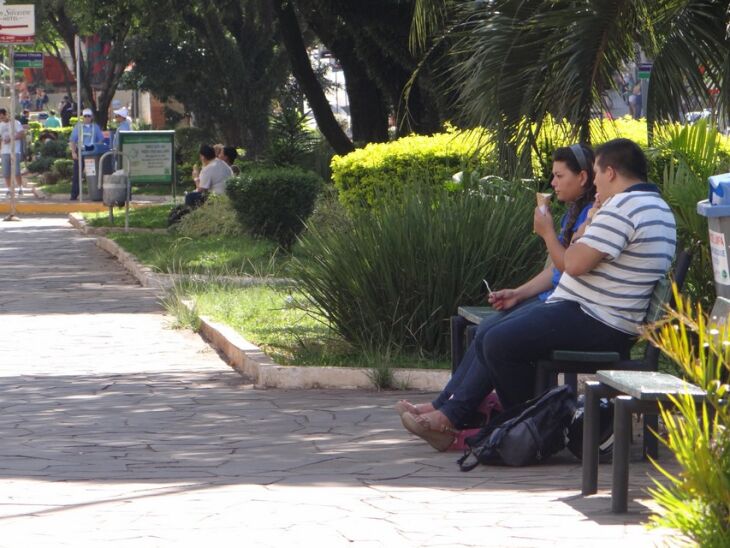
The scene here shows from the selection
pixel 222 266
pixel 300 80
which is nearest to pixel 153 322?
pixel 222 266

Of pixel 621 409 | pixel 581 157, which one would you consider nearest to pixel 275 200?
pixel 581 157

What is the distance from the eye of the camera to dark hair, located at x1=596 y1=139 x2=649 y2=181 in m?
6.82

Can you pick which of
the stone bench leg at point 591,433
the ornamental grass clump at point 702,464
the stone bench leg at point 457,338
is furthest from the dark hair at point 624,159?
the ornamental grass clump at point 702,464

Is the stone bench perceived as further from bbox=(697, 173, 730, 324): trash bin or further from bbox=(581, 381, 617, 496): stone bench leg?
bbox=(697, 173, 730, 324): trash bin

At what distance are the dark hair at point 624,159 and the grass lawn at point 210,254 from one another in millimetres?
7439

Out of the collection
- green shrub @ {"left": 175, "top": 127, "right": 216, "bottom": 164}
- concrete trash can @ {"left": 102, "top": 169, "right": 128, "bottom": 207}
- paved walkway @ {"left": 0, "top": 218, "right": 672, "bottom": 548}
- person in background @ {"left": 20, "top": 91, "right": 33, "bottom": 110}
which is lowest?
paved walkway @ {"left": 0, "top": 218, "right": 672, "bottom": 548}

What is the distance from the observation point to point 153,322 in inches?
508

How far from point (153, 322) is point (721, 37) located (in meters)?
5.47

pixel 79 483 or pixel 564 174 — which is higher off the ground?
pixel 564 174

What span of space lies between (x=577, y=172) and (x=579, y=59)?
10.2 ft

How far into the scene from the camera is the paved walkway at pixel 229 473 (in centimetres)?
544

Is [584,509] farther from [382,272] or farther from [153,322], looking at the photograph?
[153,322]

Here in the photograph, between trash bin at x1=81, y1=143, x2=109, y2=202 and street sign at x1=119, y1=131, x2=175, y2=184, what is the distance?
4.39 m

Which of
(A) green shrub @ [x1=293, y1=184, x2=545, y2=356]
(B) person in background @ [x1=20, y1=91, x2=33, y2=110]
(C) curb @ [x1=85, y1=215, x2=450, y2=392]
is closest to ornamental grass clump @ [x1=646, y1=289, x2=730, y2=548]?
(C) curb @ [x1=85, y1=215, x2=450, y2=392]
